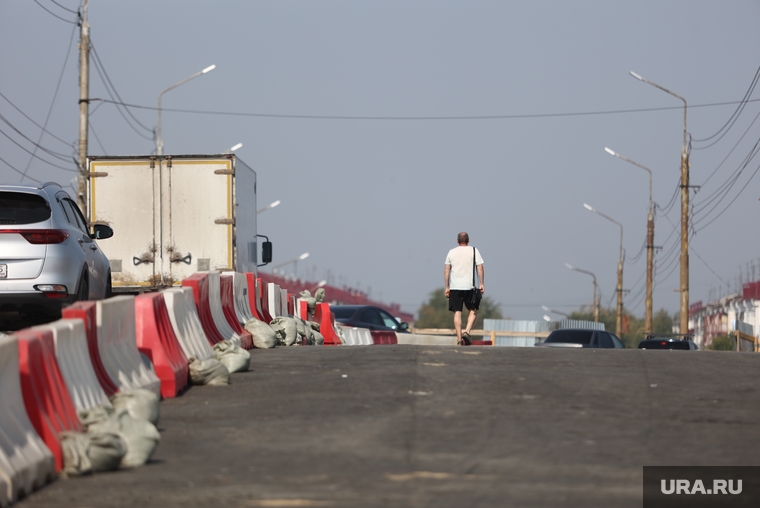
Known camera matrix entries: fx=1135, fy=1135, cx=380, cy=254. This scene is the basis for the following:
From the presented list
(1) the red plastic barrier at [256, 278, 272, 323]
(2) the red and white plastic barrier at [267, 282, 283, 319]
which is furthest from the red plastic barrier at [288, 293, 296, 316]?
(1) the red plastic barrier at [256, 278, 272, 323]

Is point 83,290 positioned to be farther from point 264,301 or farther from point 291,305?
point 291,305

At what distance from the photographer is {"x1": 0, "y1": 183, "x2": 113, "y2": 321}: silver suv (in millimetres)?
12344

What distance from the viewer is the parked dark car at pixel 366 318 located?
87.2 feet

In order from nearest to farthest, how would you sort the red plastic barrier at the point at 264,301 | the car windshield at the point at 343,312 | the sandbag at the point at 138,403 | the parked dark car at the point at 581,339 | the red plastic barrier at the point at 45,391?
the red plastic barrier at the point at 45,391, the sandbag at the point at 138,403, the red plastic barrier at the point at 264,301, the parked dark car at the point at 581,339, the car windshield at the point at 343,312

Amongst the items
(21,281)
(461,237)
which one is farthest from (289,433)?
(461,237)

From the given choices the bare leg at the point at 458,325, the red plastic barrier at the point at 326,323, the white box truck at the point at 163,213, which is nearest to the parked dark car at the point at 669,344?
the red plastic barrier at the point at 326,323

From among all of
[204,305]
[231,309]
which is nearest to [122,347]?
[204,305]

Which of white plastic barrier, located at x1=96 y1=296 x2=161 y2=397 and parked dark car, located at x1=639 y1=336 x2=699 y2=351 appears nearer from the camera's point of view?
white plastic barrier, located at x1=96 y1=296 x2=161 y2=397

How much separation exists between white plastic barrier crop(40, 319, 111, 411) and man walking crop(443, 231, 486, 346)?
413 inches

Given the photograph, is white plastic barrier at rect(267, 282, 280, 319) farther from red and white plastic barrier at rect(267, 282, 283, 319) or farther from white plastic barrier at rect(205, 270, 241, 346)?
white plastic barrier at rect(205, 270, 241, 346)

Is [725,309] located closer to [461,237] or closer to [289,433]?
[461,237]

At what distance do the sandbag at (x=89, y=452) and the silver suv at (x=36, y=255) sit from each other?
638cm

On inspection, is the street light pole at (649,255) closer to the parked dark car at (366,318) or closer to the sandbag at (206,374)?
the parked dark car at (366,318)

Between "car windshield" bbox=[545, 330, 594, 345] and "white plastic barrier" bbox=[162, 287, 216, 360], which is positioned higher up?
"white plastic barrier" bbox=[162, 287, 216, 360]
